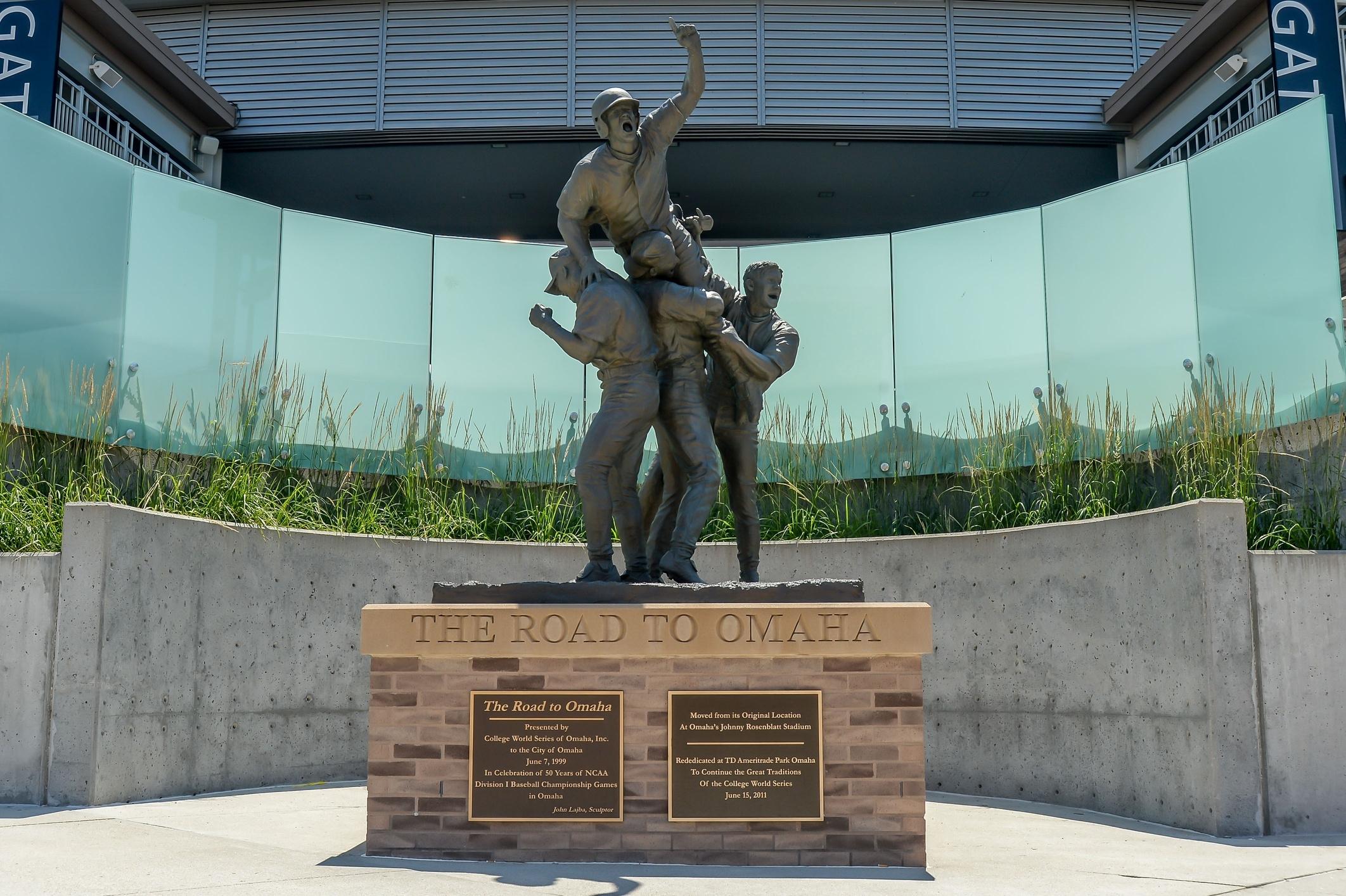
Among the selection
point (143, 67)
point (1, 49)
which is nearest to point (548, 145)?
point (143, 67)

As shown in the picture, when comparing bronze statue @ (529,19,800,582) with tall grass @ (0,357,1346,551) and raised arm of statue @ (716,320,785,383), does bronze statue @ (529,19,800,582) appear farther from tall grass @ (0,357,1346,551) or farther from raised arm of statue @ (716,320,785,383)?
tall grass @ (0,357,1346,551)

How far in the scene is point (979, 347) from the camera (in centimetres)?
952

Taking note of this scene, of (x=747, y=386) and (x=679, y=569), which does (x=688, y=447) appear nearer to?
(x=747, y=386)

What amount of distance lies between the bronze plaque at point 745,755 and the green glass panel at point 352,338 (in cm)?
483

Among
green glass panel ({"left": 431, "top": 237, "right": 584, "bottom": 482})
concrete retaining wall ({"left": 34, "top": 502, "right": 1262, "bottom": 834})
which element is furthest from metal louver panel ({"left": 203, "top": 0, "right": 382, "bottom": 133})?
concrete retaining wall ({"left": 34, "top": 502, "right": 1262, "bottom": 834})

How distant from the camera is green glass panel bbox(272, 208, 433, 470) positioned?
30.9ft

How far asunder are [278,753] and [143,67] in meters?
8.41

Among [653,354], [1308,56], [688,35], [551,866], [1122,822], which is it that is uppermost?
[1308,56]

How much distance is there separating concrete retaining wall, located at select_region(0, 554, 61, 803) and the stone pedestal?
8.36 ft

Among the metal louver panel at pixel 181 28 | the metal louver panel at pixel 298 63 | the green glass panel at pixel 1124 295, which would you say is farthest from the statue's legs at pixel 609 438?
the metal louver panel at pixel 181 28

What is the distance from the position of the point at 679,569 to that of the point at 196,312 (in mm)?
4857

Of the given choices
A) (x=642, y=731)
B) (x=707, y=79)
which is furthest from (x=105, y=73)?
(x=642, y=731)

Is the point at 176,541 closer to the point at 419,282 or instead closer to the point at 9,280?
the point at 9,280

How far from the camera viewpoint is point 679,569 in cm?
610
